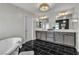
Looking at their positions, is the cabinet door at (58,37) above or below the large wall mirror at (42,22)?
below

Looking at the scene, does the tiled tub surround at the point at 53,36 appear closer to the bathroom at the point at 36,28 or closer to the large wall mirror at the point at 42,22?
the bathroom at the point at 36,28

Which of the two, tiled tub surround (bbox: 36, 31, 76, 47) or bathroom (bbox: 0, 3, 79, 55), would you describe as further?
tiled tub surround (bbox: 36, 31, 76, 47)

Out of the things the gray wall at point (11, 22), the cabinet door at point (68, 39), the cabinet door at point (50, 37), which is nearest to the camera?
the gray wall at point (11, 22)

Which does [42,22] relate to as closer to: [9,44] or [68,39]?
[9,44]

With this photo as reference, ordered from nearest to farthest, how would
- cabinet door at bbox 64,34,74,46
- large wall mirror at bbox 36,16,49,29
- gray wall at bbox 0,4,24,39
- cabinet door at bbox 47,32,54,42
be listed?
gray wall at bbox 0,4,24,39
large wall mirror at bbox 36,16,49,29
cabinet door at bbox 47,32,54,42
cabinet door at bbox 64,34,74,46

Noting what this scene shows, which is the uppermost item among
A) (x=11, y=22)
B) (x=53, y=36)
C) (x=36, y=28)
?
(x=11, y=22)

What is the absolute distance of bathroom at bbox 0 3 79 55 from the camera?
121 centimetres

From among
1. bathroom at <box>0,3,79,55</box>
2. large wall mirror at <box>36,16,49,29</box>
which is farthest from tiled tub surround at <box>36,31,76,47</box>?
large wall mirror at <box>36,16,49,29</box>

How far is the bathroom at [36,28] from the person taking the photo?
121cm

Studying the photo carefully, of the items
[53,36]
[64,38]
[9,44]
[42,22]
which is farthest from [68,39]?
[9,44]

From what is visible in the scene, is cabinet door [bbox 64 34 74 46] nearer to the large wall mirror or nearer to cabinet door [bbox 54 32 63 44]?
cabinet door [bbox 54 32 63 44]

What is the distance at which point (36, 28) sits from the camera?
142 centimetres

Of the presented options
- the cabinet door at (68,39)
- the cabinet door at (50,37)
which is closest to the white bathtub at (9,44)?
the cabinet door at (50,37)
